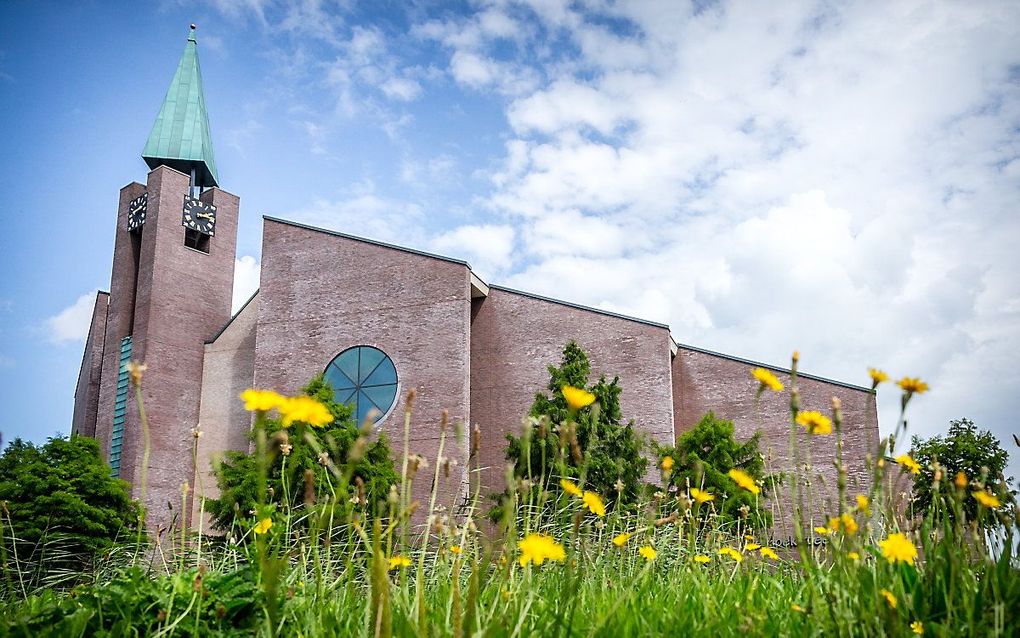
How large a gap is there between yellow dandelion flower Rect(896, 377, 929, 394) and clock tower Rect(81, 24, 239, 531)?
23624 mm

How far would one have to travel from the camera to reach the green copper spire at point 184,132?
28.3m

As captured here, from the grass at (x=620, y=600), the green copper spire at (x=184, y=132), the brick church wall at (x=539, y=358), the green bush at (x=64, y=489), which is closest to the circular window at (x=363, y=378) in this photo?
the brick church wall at (x=539, y=358)

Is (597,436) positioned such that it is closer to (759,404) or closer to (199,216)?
(759,404)

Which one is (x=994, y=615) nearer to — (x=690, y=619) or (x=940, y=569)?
(x=940, y=569)

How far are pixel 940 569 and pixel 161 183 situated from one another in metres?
27.4

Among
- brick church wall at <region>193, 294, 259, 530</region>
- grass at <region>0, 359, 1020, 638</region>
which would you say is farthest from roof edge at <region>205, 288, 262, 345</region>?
grass at <region>0, 359, 1020, 638</region>

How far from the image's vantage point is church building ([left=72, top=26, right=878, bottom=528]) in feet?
68.6

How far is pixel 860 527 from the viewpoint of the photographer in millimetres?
2965

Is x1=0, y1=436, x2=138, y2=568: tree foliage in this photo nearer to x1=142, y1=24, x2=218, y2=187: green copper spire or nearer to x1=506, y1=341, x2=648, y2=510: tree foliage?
x1=506, y1=341, x2=648, y2=510: tree foliage

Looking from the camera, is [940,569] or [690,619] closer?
[940,569]

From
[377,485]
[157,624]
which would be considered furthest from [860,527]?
[377,485]

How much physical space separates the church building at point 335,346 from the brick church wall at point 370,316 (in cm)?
4

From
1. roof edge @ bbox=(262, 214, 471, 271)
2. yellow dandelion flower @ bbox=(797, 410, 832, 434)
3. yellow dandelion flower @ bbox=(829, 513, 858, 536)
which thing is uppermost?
roof edge @ bbox=(262, 214, 471, 271)

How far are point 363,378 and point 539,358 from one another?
473 centimetres
